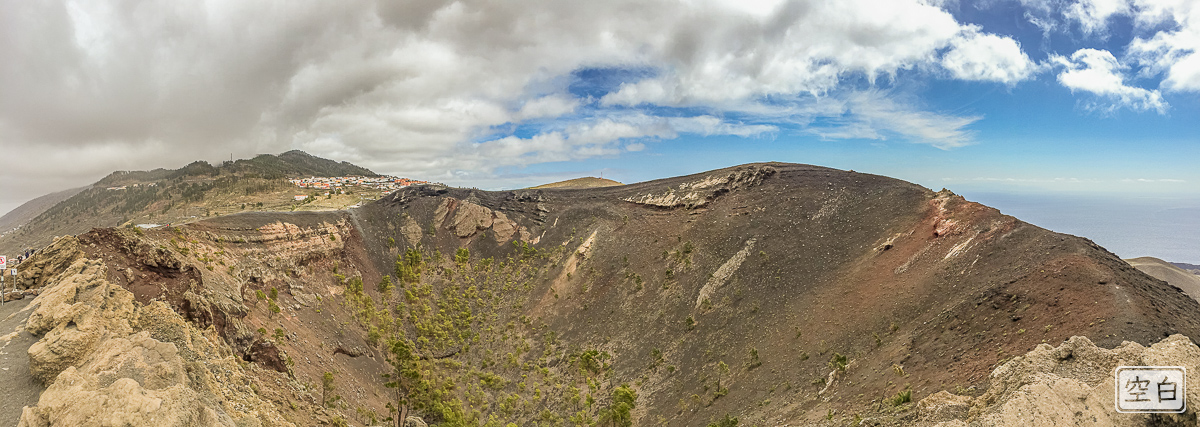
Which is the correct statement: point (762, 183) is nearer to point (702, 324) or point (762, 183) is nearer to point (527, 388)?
point (702, 324)

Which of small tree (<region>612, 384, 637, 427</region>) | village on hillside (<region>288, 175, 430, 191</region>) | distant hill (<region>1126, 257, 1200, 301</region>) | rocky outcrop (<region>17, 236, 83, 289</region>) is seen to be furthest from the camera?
village on hillside (<region>288, 175, 430, 191</region>)

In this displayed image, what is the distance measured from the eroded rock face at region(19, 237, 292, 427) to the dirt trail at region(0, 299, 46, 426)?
1.34 ft

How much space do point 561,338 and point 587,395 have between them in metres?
11.5

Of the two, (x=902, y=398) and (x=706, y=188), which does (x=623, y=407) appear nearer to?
(x=902, y=398)

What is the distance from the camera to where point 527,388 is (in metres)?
43.9

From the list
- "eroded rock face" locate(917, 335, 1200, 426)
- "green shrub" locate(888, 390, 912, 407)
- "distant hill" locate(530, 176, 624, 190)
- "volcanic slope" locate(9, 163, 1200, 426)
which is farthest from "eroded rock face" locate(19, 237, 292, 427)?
"distant hill" locate(530, 176, 624, 190)

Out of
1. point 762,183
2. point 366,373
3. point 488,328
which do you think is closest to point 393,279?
point 488,328

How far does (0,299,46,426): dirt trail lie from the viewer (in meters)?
14.8

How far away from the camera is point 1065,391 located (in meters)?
15.8

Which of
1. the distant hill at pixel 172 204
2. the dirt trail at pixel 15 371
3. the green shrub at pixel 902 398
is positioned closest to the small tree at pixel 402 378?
the dirt trail at pixel 15 371

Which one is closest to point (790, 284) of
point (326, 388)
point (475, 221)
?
point (326, 388)

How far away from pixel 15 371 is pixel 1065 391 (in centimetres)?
3741

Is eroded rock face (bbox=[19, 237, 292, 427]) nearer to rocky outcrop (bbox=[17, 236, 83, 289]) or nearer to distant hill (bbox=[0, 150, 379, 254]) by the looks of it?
rocky outcrop (bbox=[17, 236, 83, 289])

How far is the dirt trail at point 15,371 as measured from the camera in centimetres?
1479
